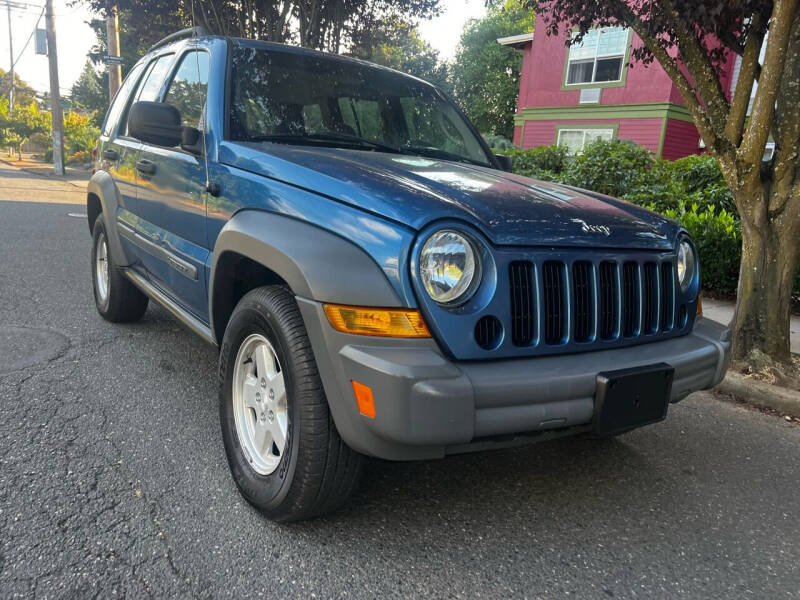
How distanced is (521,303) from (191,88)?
2.24 m

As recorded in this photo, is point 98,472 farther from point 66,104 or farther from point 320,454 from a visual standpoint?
point 66,104

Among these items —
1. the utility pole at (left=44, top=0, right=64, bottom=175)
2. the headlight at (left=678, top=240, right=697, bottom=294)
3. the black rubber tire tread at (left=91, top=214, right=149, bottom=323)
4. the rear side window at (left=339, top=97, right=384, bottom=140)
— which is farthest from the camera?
the utility pole at (left=44, top=0, right=64, bottom=175)

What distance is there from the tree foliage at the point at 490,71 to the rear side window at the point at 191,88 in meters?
28.7

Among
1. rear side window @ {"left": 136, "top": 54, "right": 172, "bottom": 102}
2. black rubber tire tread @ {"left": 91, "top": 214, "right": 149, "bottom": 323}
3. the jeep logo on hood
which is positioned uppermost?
rear side window @ {"left": 136, "top": 54, "right": 172, "bottom": 102}

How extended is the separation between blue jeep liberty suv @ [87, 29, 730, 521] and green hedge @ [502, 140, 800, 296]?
4.08m

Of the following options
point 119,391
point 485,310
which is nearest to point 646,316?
point 485,310

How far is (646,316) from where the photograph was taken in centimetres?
234

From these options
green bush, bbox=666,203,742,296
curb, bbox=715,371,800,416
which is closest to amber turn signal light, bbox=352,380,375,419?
curb, bbox=715,371,800,416

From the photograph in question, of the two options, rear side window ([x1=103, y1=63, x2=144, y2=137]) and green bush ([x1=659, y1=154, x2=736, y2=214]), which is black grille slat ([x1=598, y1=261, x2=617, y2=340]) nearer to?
rear side window ([x1=103, y1=63, x2=144, y2=137])

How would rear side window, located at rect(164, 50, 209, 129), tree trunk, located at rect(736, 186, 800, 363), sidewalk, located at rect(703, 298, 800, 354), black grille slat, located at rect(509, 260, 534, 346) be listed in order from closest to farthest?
black grille slat, located at rect(509, 260, 534, 346)
rear side window, located at rect(164, 50, 209, 129)
tree trunk, located at rect(736, 186, 800, 363)
sidewalk, located at rect(703, 298, 800, 354)

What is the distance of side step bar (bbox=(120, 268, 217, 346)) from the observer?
113 inches

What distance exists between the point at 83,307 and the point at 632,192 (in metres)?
6.48

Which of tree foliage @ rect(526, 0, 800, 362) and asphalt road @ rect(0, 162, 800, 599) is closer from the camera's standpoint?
asphalt road @ rect(0, 162, 800, 599)

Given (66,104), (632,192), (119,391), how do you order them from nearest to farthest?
1. (119,391)
2. (632,192)
3. (66,104)
